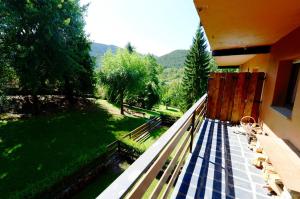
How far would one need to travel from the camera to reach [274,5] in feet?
7.75

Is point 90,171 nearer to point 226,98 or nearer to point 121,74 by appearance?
point 226,98

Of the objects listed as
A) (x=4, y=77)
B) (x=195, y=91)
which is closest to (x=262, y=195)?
(x=4, y=77)

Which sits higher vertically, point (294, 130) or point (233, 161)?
point (294, 130)

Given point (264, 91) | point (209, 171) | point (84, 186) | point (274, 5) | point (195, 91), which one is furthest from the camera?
point (195, 91)

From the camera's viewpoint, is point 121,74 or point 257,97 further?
point 121,74

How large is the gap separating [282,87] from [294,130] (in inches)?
66.9

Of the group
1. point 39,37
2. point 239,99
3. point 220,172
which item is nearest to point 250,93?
point 239,99

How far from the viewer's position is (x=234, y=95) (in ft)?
19.6

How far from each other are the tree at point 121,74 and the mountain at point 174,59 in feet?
280

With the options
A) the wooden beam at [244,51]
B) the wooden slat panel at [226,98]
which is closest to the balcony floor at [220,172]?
the wooden slat panel at [226,98]

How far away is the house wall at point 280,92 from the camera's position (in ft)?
10.4

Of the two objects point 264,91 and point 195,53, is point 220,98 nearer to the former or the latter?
point 264,91

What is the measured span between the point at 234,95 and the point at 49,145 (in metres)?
9.66

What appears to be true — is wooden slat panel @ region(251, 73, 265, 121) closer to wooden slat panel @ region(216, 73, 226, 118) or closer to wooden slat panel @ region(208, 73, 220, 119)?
wooden slat panel @ region(216, 73, 226, 118)
